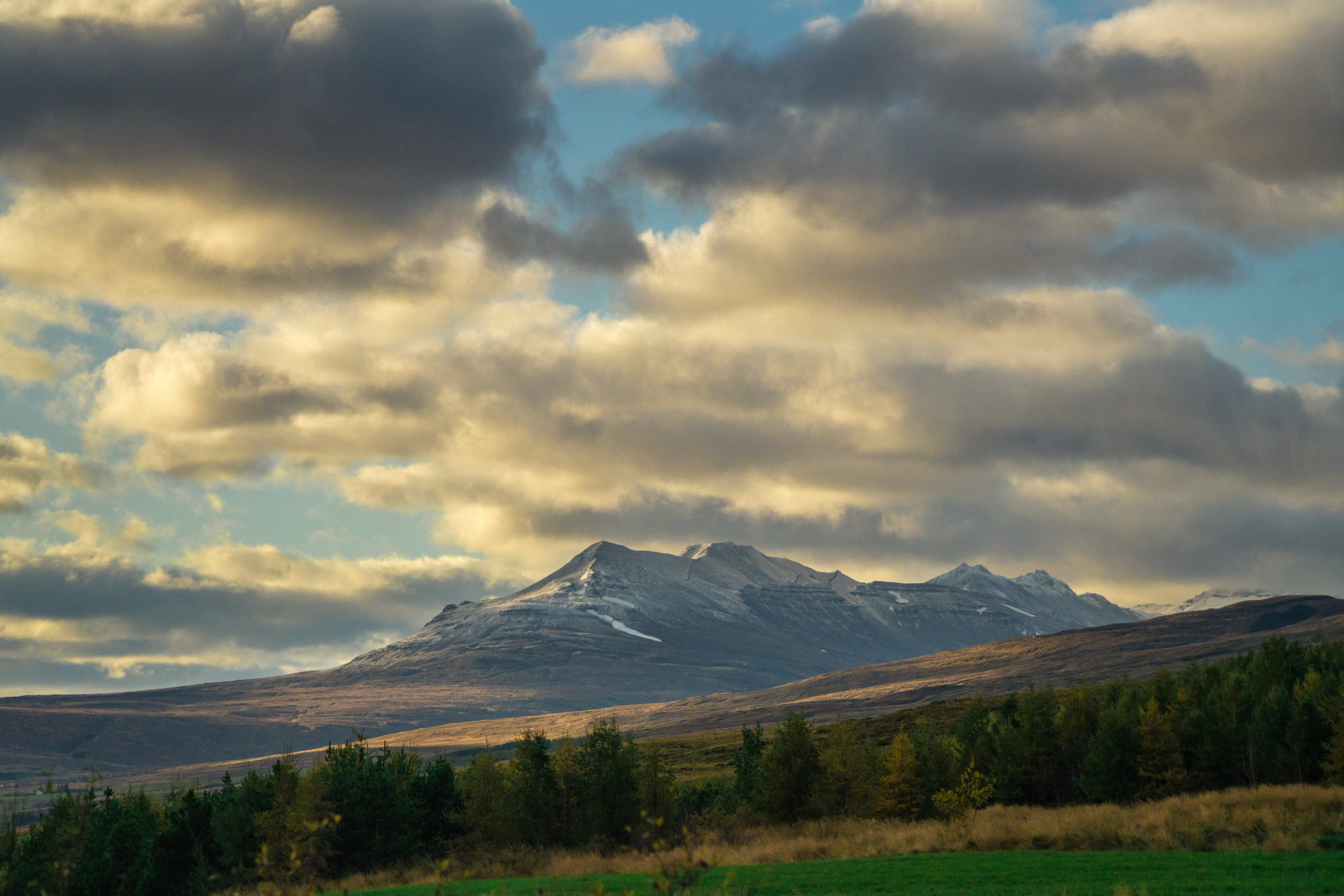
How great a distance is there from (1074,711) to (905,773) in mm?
17996

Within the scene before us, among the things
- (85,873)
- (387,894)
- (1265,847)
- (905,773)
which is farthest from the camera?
(905,773)

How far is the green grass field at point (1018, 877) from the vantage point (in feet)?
96.2

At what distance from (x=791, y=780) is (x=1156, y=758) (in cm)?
2374

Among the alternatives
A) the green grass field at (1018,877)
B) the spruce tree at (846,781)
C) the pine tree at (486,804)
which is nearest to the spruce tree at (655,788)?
the pine tree at (486,804)

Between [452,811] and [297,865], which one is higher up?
[297,865]

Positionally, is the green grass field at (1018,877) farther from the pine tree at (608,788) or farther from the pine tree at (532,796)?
the pine tree at (608,788)

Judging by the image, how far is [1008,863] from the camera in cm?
3684

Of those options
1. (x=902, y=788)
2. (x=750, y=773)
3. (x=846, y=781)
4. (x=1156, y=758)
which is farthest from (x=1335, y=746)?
(x=750, y=773)

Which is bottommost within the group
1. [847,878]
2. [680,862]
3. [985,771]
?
[985,771]

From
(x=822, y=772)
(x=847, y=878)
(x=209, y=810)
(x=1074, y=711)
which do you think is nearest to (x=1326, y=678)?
(x=1074, y=711)

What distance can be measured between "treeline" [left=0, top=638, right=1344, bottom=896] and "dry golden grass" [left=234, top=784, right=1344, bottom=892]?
4667 mm

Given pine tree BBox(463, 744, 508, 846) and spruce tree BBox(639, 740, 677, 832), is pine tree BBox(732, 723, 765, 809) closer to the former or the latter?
spruce tree BBox(639, 740, 677, 832)

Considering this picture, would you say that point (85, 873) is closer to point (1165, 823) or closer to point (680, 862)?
point (1165, 823)

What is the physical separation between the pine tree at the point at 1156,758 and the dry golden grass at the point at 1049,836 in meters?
14.1
